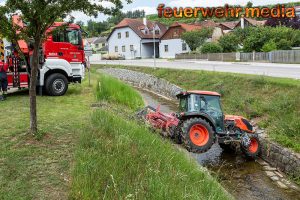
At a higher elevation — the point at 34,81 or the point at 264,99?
the point at 34,81

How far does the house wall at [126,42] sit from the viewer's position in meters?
62.3

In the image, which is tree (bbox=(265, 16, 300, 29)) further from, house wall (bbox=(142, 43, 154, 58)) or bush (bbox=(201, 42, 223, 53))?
house wall (bbox=(142, 43, 154, 58))

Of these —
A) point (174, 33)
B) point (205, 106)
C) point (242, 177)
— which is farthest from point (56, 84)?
point (174, 33)

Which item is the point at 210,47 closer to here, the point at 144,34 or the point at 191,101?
the point at 144,34

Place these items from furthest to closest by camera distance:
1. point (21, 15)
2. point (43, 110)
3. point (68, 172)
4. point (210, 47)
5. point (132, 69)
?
point (210, 47)
point (132, 69)
point (43, 110)
point (21, 15)
point (68, 172)

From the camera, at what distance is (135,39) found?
62281 mm

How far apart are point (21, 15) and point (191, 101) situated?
214 inches

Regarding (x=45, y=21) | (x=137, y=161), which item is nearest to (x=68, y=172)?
(x=137, y=161)

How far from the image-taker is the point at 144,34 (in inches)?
2452

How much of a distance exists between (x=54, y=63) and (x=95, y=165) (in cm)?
1011

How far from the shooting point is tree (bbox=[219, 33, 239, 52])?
43.6m

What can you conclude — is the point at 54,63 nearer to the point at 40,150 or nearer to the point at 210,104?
the point at 210,104

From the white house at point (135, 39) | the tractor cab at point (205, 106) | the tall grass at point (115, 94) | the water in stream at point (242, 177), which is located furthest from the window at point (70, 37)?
the white house at point (135, 39)

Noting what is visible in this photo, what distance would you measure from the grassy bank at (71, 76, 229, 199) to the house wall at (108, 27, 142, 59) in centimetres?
5475
